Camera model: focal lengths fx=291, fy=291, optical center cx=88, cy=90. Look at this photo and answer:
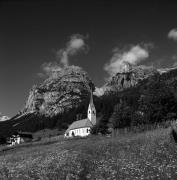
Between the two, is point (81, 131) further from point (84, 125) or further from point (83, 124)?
point (84, 125)

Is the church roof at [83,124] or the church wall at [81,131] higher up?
the church roof at [83,124]

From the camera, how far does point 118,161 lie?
73.7ft

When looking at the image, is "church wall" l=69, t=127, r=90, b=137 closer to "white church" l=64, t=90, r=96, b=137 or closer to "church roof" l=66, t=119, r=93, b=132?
"white church" l=64, t=90, r=96, b=137

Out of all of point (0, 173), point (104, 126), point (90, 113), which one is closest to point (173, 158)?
point (0, 173)

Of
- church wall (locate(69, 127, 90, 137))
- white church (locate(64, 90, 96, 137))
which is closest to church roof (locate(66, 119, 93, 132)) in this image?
white church (locate(64, 90, 96, 137))

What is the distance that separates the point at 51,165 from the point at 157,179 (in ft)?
34.8

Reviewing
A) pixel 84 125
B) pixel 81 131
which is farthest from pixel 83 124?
pixel 81 131

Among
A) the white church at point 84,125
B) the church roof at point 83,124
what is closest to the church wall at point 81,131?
the white church at point 84,125

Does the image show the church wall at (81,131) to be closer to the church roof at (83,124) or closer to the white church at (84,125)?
the white church at (84,125)

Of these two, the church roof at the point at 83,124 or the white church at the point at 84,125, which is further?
the church roof at the point at 83,124

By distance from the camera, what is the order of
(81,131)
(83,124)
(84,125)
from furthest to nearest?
(83,124) < (81,131) < (84,125)

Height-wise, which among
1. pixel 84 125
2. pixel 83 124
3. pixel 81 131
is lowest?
pixel 81 131

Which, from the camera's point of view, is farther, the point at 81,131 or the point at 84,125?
the point at 81,131

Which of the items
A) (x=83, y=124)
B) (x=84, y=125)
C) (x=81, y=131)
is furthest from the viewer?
(x=83, y=124)
